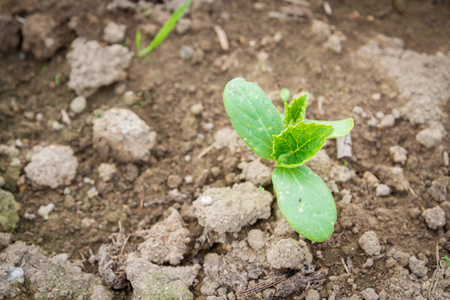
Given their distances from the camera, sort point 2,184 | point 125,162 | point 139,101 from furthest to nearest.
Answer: point 139,101 < point 125,162 < point 2,184

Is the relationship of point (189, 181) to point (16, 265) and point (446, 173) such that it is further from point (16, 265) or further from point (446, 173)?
point (446, 173)

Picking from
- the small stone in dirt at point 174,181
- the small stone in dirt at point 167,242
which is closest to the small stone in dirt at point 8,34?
the small stone in dirt at point 174,181

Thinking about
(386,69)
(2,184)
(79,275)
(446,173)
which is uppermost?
(386,69)

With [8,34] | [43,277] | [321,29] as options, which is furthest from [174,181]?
[8,34]

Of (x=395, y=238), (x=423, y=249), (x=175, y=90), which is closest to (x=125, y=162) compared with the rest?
(x=175, y=90)

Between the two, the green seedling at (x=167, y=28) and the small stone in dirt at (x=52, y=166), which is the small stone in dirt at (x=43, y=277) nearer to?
the small stone in dirt at (x=52, y=166)
